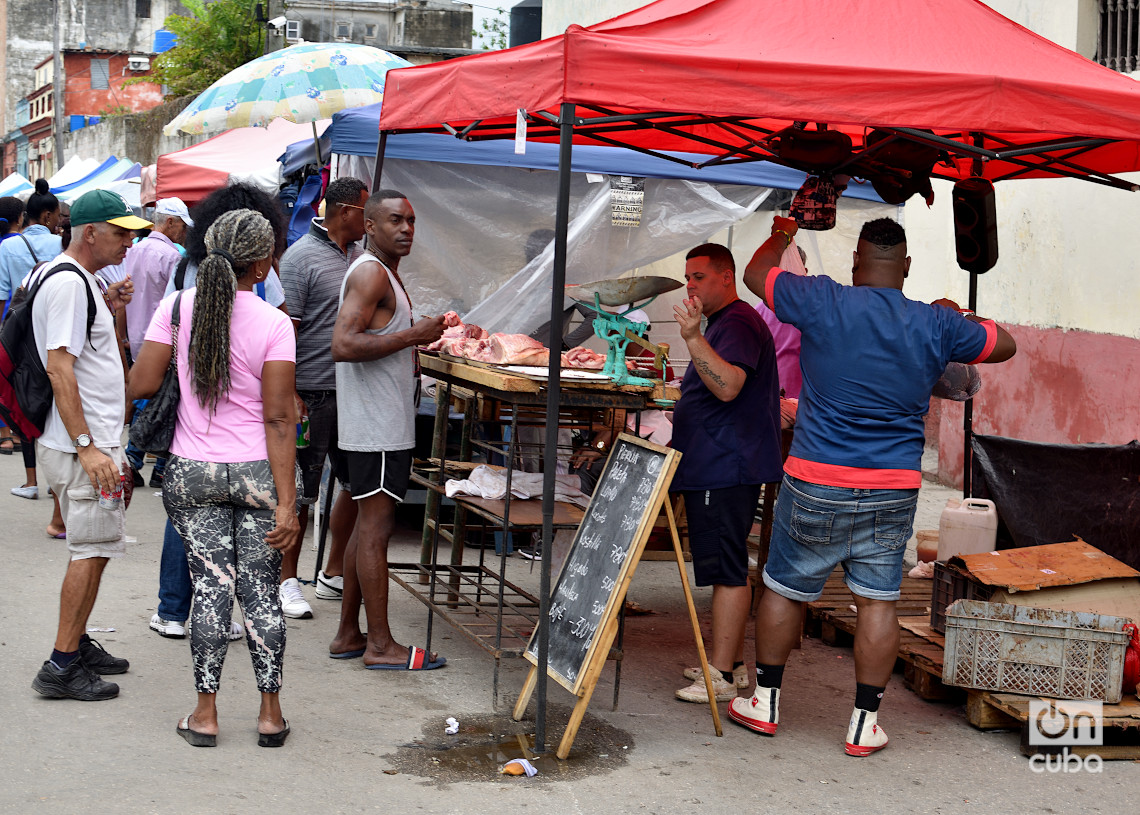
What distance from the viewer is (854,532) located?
14.9ft

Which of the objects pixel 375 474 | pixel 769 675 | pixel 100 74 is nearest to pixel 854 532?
pixel 769 675

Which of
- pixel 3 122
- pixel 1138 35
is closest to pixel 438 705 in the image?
pixel 1138 35

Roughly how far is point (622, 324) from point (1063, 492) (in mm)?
3233

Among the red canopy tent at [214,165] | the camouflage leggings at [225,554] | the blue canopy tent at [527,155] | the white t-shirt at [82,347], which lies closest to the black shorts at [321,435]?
the white t-shirt at [82,347]

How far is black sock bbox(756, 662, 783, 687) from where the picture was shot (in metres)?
4.74

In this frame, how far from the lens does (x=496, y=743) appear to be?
14.8 feet

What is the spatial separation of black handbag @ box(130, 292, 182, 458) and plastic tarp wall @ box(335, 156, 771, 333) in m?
3.55

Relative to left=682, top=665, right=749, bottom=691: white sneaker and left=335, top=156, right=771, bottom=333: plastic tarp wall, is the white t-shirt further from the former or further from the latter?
left=335, top=156, right=771, bottom=333: plastic tarp wall

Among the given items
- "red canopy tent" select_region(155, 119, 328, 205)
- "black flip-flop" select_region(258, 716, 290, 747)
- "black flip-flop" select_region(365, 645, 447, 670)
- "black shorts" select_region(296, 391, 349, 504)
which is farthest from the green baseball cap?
"red canopy tent" select_region(155, 119, 328, 205)

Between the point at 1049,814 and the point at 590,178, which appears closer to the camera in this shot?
the point at 1049,814

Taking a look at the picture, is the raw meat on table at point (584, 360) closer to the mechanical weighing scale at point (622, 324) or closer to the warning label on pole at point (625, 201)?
the mechanical weighing scale at point (622, 324)

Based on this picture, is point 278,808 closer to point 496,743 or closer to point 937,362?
point 496,743

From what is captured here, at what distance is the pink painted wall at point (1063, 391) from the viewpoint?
309 inches

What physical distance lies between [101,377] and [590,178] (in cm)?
424
